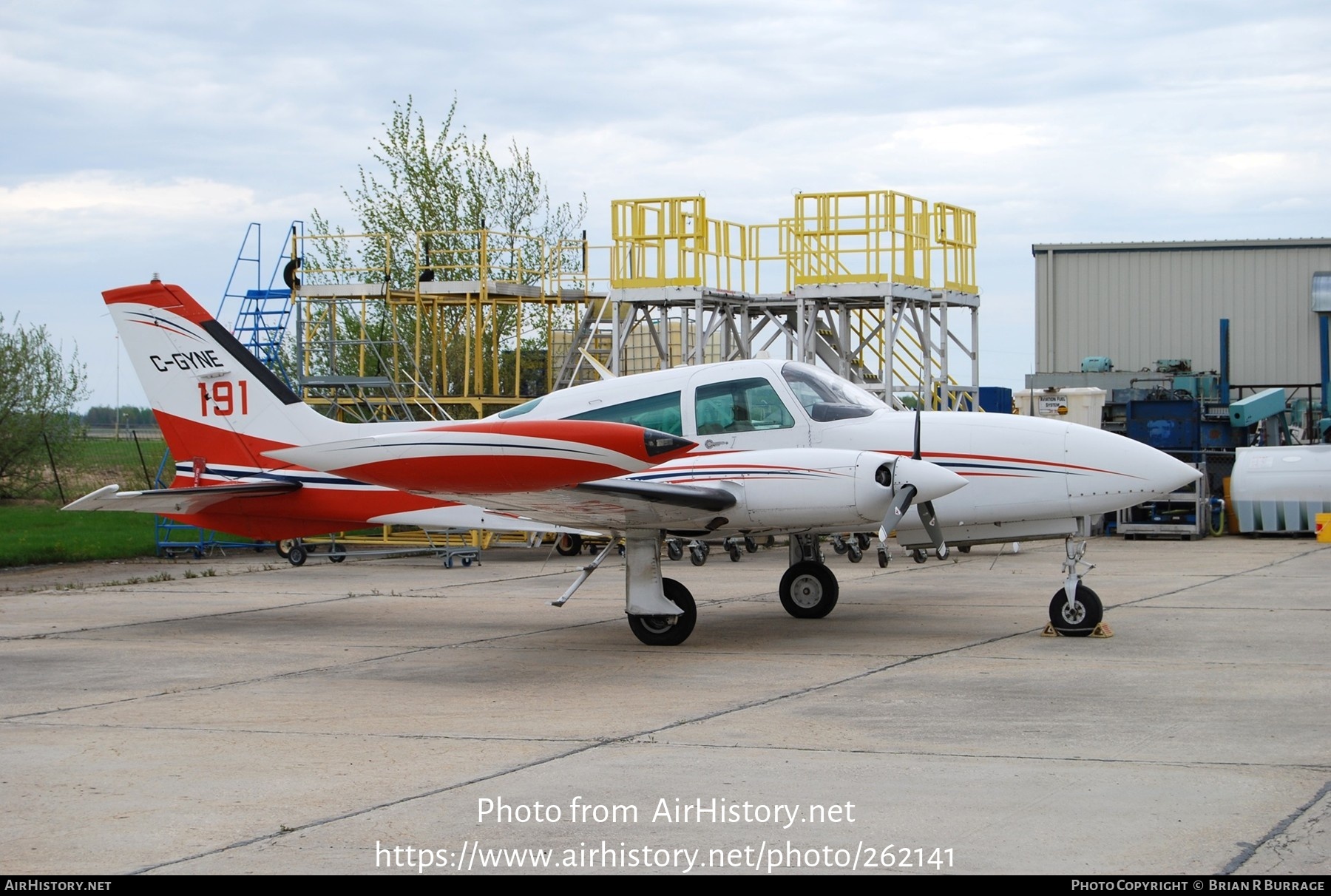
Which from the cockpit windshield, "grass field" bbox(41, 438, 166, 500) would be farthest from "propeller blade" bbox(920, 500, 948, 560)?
"grass field" bbox(41, 438, 166, 500)

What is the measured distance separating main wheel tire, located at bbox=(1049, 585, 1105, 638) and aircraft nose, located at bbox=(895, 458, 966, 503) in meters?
1.64

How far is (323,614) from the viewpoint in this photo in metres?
15.4

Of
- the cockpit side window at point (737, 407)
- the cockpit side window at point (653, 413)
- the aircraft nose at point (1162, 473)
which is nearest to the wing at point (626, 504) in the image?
the cockpit side window at point (653, 413)

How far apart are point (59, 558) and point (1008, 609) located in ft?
52.9

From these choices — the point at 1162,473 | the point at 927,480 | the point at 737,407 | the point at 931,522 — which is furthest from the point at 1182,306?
the point at 927,480

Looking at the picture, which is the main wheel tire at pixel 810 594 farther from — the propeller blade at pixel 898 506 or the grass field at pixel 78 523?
the grass field at pixel 78 523

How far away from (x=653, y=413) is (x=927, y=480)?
2881 millimetres

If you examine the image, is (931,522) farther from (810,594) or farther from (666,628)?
(666,628)

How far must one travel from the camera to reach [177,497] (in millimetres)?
13781

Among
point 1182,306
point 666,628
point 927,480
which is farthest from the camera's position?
point 1182,306

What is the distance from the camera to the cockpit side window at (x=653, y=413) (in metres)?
12.9

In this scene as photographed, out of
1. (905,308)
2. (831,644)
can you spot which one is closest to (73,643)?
(831,644)

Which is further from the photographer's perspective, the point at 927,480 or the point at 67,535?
the point at 67,535
